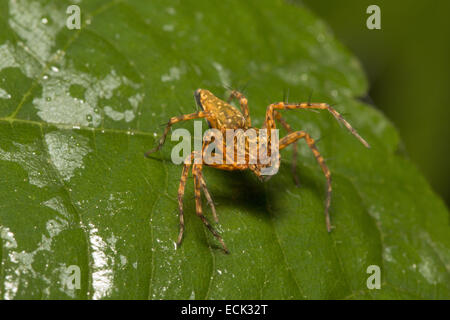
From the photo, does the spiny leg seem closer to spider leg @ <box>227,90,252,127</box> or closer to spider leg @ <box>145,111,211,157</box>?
spider leg @ <box>145,111,211,157</box>

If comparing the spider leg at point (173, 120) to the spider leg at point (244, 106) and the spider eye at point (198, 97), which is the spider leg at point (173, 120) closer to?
the spider eye at point (198, 97)

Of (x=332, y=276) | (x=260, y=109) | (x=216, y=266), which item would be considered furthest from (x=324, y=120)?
(x=216, y=266)

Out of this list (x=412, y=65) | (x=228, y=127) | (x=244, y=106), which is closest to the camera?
(x=228, y=127)

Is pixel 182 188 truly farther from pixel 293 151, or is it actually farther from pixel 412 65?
pixel 412 65

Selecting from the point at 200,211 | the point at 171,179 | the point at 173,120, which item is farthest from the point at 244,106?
the point at 200,211
